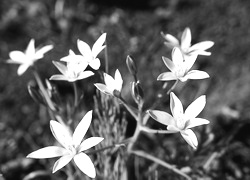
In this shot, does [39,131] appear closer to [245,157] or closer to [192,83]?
[192,83]

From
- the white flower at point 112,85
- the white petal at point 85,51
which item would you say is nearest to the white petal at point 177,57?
the white flower at point 112,85

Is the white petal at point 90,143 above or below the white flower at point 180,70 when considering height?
below

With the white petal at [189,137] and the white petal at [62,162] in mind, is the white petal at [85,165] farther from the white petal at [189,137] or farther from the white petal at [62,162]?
the white petal at [189,137]

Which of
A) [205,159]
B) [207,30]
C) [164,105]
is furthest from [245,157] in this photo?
[207,30]

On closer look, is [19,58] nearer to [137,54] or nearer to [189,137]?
[189,137]

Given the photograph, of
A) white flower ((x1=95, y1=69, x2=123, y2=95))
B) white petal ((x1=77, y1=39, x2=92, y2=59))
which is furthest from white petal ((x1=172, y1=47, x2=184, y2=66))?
white petal ((x1=77, y1=39, x2=92, y2=59))
